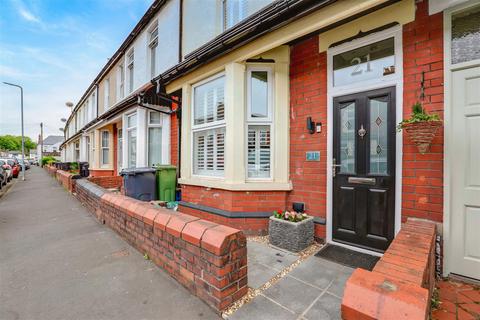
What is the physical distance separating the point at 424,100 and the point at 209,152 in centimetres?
350

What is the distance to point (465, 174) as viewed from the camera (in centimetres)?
246

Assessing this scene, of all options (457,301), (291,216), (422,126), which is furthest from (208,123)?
(457,301)

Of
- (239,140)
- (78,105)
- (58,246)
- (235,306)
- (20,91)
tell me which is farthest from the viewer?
(78,105)

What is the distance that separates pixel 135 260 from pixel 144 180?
342 centimetres

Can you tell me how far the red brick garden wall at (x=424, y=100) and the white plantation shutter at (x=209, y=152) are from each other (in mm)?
2887

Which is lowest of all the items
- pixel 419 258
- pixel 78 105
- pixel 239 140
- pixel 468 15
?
pixel 419 258

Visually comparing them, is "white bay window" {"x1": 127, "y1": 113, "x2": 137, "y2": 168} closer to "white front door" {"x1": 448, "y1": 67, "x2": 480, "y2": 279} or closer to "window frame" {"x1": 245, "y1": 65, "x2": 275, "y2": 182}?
"window frame" {"x1": 245, "y1": 65, "x2": 275, "y2": 182}

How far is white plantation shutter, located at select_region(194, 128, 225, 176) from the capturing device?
440cm

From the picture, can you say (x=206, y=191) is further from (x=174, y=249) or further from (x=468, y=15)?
(x=468, y=15)

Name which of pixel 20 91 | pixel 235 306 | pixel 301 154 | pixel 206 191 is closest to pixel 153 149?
pixel 206 191

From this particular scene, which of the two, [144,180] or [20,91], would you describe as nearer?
[144,180]

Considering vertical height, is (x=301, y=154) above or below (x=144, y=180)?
above

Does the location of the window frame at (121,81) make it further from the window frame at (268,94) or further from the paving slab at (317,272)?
the paving slab at (317,272)

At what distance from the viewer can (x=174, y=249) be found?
243cm
